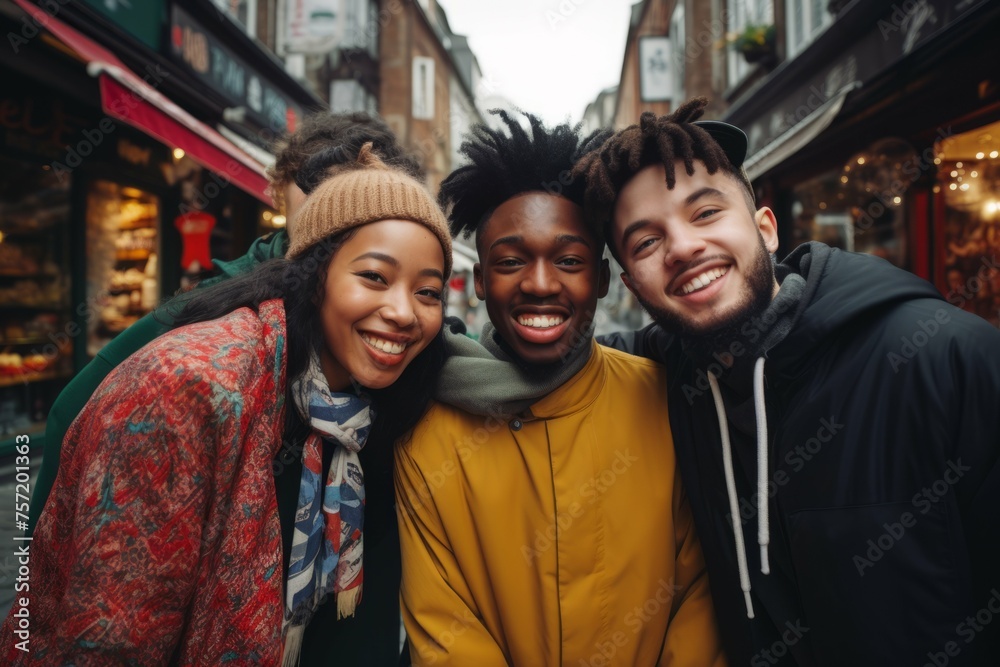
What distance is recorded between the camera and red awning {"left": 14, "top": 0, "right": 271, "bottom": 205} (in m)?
4.15

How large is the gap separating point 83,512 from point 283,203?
1.89m

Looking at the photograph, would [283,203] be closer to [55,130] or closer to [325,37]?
[55,130]

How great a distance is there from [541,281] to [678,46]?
690 inches

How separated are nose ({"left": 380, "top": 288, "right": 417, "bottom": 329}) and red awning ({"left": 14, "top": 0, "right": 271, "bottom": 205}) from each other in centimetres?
359

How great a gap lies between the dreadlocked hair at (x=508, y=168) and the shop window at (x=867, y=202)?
490cm

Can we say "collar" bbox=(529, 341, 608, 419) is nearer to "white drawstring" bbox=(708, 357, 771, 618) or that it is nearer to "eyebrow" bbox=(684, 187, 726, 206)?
"white drawstring" bbox=(708, 357, 771, 618)

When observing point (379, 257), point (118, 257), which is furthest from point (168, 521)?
point (118, 257)

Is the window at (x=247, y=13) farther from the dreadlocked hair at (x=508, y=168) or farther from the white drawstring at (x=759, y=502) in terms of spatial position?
the white drawstring at (x=759, y=502)

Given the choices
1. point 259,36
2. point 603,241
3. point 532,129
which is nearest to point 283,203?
point 532,129

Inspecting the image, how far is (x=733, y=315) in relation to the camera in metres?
1.62

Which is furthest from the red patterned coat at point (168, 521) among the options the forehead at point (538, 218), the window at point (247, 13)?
the window at point (247, 13)

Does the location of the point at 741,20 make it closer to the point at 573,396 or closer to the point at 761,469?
the point at 573,396

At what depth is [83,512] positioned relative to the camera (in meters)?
1.31

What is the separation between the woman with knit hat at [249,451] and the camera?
1.32 meters
